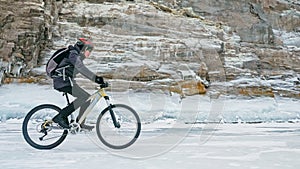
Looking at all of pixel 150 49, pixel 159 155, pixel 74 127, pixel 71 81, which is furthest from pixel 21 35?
pixel 159 155

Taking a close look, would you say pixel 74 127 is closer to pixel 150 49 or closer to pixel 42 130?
pixel 42 130

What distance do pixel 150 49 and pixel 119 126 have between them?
11653 millimetres

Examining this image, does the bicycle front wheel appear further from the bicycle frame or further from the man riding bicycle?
the man riding bicycle

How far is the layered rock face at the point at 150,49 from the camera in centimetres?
1510

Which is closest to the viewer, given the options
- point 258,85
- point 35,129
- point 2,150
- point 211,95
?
point 2,150

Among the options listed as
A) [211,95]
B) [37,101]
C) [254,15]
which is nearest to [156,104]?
[211,95]

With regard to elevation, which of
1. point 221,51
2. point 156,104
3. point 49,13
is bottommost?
point 156,104

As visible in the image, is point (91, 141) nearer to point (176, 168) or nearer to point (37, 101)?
point (176, 168)

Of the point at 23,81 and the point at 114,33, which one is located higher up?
the point at 114,33

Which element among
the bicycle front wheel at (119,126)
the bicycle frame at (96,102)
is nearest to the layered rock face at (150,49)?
the bicycle front wheel at (119,126)

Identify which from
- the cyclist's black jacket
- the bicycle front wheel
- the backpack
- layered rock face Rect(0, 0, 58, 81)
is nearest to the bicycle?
the bicycle front wheel

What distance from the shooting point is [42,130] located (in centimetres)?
481

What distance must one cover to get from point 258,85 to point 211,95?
8.88ft

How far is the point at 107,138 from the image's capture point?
16.1 ft
